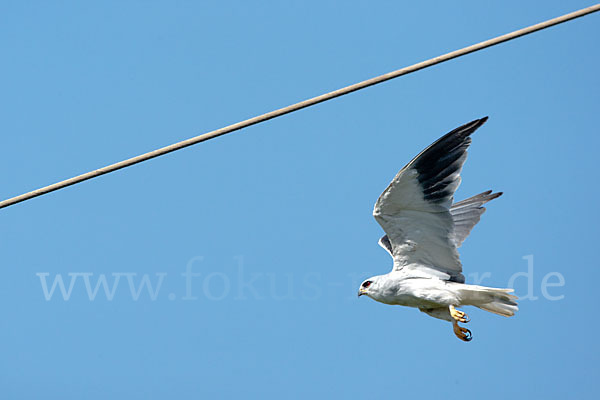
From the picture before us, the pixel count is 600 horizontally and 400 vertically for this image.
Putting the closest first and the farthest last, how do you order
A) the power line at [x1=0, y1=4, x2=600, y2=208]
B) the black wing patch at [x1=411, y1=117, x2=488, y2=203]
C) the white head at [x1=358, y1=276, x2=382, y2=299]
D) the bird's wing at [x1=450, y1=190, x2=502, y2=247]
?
the power line at [x1=0, y1=4, x2=600, y2=208], the black wing patch at [x1=411, y1=117, x2=488, y2=203], the white head at [x1=358, y1=276, x2=382, y2=299], the bird's wing at [x1=450, y1=190, x2=502, y2=247]

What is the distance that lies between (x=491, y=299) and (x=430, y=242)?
34.8 inches

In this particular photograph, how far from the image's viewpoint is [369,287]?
34.0 feet

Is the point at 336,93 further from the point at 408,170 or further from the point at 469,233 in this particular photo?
the point at 469,233

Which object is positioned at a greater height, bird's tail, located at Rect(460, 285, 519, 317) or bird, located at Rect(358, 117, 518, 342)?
bird, located at Rect(358, 117, 518, 342)

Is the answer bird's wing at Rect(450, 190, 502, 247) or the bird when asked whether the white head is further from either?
bird's wing at Rect(450, 190, 502, 247)

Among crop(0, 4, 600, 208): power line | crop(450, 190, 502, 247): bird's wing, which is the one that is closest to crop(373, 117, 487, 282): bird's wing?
crop(450, 190, 502, 247): bird's wing

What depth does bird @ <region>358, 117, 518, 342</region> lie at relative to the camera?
961cm

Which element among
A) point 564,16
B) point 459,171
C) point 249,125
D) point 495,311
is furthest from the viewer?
point 495,311

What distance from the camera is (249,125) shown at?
6859mm

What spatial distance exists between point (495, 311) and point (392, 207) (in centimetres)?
163

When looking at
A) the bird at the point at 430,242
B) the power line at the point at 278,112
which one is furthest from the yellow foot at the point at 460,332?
the power line at the point at 278,112

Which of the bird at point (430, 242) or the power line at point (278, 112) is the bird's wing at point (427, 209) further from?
the power line at point (278, 112)

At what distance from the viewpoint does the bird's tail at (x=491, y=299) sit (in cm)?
983

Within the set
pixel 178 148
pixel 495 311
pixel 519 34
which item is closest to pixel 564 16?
pixel 519 34
